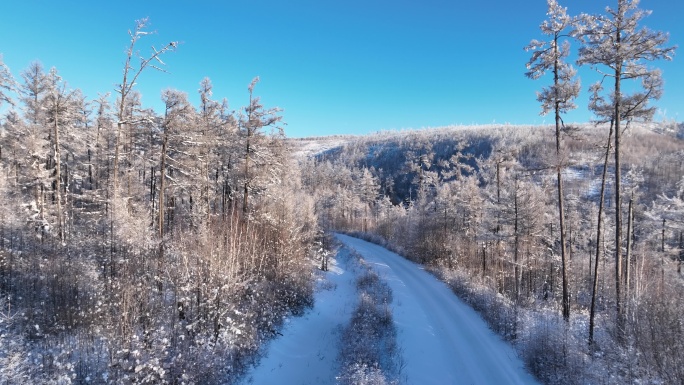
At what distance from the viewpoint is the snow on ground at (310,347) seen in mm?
10594

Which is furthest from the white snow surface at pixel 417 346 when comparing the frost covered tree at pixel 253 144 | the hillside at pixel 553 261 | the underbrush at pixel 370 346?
the frost covered tree at pixel 253 144

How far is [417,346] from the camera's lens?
1238 cm

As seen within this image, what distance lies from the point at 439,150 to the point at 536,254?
166 metres

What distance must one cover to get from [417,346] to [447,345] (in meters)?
1.18

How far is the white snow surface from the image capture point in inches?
412

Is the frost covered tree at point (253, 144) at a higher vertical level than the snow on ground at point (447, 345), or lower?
higher

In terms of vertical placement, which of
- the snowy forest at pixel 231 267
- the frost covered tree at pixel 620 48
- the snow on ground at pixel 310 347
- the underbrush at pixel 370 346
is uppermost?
the frost covered tree at pixel 620 48

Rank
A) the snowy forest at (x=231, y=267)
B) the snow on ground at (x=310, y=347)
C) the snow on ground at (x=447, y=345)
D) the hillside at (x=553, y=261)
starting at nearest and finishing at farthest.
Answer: the snowy forest at (x=231, y=267) → the hillside at (x=553, y=261) → the snow on ground at (x=447, y=345) → the snow on ground at (x=310, y=347)

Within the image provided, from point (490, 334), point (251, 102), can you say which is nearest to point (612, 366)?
point (490, 334)

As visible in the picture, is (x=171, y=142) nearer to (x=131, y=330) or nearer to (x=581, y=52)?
(x=131, y=330)

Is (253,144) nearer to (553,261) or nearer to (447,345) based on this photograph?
(447,345)

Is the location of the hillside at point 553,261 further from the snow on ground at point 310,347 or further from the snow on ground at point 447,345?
the snow on ground at point 310,347

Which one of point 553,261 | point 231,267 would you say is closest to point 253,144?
point 231,267

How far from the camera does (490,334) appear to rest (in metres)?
13.8
